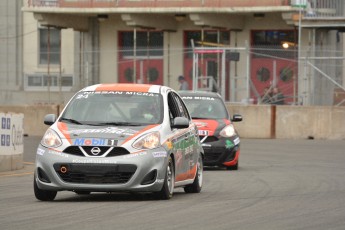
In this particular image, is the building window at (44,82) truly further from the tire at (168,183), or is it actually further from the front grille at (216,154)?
the tire at (168,183)

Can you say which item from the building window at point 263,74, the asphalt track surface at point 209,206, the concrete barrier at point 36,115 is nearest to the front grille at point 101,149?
the asphalt track surface at point 209,206

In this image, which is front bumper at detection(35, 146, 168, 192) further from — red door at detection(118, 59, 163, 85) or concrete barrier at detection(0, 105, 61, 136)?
red door at detection(118, 59, 163, 85)

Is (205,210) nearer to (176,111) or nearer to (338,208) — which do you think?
(338,208)

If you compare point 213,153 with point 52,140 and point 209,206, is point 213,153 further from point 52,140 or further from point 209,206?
point 209,206

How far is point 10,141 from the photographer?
20453mm

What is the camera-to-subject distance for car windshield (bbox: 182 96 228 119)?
22.6m

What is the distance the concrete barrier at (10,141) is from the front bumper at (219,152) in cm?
355

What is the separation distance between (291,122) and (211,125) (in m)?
12.6

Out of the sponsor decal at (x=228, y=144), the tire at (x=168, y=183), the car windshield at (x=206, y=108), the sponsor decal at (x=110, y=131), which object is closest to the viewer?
the sponsor decal at (x=110, y=131)

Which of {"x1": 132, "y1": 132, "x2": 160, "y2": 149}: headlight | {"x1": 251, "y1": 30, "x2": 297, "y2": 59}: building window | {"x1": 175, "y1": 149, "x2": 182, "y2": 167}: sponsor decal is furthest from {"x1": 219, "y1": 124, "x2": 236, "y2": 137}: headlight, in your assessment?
{"x1": 251, "y1": 30, "x2": 297, "y2": 59}: building window

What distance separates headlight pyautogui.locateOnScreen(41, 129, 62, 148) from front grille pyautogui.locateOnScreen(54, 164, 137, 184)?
31 centimetres

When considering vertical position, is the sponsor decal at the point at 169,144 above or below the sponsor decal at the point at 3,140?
above

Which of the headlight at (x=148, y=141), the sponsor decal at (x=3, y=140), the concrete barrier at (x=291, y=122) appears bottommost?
the concrete barrier at (x=291, y=122)

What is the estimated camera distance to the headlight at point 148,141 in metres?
13.6
